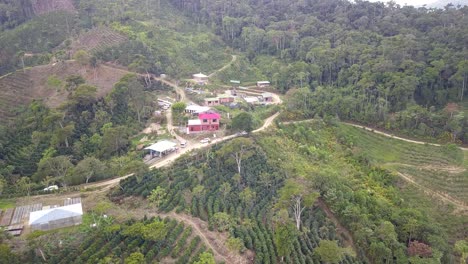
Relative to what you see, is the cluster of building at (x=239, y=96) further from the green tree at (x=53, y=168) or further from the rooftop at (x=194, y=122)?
the green tree at (x=53, y=168)

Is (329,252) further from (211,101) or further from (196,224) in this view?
(211,101)

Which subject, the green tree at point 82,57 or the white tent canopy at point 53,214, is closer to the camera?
the white tent canopy at point 53,214

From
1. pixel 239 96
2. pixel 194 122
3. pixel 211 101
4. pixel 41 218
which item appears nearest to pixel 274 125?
pixel 194 122

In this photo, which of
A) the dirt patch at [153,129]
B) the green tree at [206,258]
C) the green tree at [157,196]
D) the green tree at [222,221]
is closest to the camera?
the green tree at [206,258]

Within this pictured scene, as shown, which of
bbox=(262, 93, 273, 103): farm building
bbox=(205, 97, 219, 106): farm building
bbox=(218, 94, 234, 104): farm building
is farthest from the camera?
bbox=(262, 93, 273, 103): farm building

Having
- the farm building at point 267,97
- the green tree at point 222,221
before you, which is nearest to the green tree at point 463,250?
the green tree at point 222,221

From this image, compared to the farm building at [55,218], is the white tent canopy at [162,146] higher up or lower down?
higher up

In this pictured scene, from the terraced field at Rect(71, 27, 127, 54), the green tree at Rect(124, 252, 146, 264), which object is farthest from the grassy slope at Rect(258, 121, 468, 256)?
the terraced field at Rect(71, 27, 127, 54)

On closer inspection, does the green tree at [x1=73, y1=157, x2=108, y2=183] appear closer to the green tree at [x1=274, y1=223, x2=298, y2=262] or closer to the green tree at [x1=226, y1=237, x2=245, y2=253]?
the green tree at [x1=226, y1=237, x2=245, y2=253]
